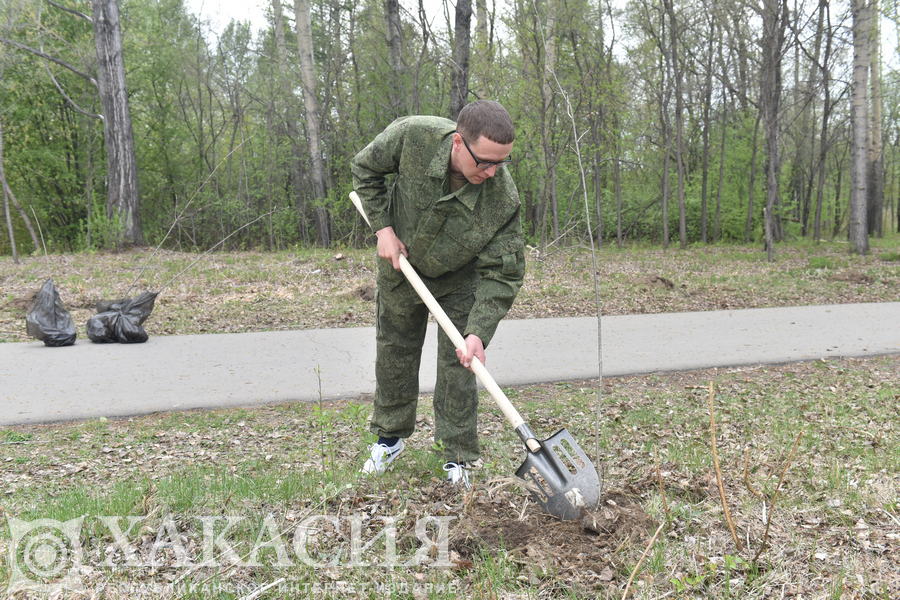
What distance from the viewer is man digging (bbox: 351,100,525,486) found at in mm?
3215

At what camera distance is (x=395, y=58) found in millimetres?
15141

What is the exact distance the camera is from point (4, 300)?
27.2ft

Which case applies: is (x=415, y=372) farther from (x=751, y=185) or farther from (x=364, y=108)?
(x=751, y=185)

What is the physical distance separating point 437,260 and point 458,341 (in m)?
0.45

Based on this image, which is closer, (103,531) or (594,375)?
(103,531)

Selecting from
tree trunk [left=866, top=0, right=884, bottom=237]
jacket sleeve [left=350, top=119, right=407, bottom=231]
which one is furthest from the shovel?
tree trunk [left=866, top=0, right=884, bottom=237]

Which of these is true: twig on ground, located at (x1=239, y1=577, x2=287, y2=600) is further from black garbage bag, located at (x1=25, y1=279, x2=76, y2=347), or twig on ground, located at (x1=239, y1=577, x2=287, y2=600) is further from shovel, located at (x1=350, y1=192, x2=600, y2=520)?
black garbage bag, located at (x1=25, y1=279, x2=76, y2=347)

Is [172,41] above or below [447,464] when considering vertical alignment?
above

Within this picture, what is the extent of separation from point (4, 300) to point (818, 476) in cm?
875

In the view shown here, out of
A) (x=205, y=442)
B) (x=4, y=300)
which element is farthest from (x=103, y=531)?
(x=4, y=300)

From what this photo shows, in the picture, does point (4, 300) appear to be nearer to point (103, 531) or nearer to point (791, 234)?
point (103, 531)

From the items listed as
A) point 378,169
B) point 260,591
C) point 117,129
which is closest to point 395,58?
point 117,129

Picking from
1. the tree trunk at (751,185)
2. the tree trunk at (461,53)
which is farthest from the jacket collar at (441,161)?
the tree trunk at (751,185)

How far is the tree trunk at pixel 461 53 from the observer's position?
11.6 meters
